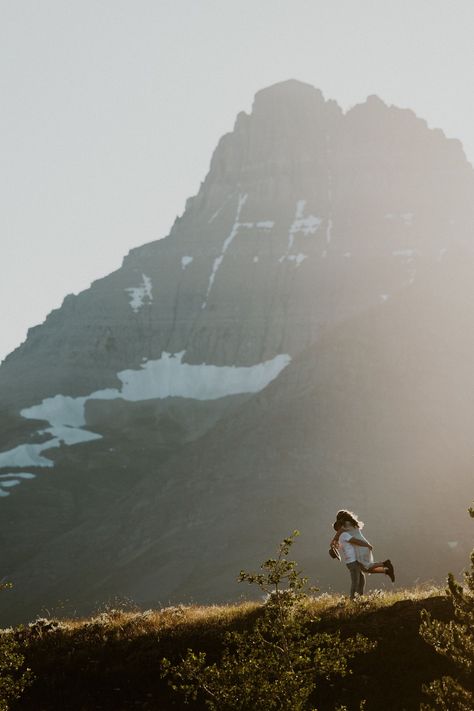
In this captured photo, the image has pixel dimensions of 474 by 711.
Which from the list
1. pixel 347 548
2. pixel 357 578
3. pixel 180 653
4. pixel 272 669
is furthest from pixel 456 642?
pixel 357 578

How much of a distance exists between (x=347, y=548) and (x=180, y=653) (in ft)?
13.7

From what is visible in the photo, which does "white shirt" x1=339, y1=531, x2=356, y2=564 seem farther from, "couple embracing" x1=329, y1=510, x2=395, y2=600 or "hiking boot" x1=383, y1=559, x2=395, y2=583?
"hiking boot" x1=383, y1=559, x2=395, y2=583

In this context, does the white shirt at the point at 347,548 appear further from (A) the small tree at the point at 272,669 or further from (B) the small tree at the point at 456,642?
(B) the small tree at the point at 456,642

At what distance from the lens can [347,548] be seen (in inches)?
667

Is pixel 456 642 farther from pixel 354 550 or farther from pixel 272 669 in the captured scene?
pixel 354 550

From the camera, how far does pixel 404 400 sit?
562 feet

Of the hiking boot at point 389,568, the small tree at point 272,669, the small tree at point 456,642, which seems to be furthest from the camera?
the hiking boot at point 389,568

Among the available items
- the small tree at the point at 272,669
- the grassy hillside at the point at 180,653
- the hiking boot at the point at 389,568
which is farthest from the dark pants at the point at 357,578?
the small tree at the point at 272,669

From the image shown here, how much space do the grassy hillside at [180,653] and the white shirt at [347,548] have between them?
0.89m

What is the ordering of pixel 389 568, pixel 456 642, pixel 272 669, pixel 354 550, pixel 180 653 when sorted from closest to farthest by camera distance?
pixel 456 642 < pixel 272 669 < pixel 180 653 < pixel 389 568 < pixel 354 550

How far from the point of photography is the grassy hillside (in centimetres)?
1349

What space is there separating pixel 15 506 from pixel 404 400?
9911 cm

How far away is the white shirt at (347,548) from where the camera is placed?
16.9 metres

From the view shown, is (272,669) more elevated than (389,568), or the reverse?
(272,669)
